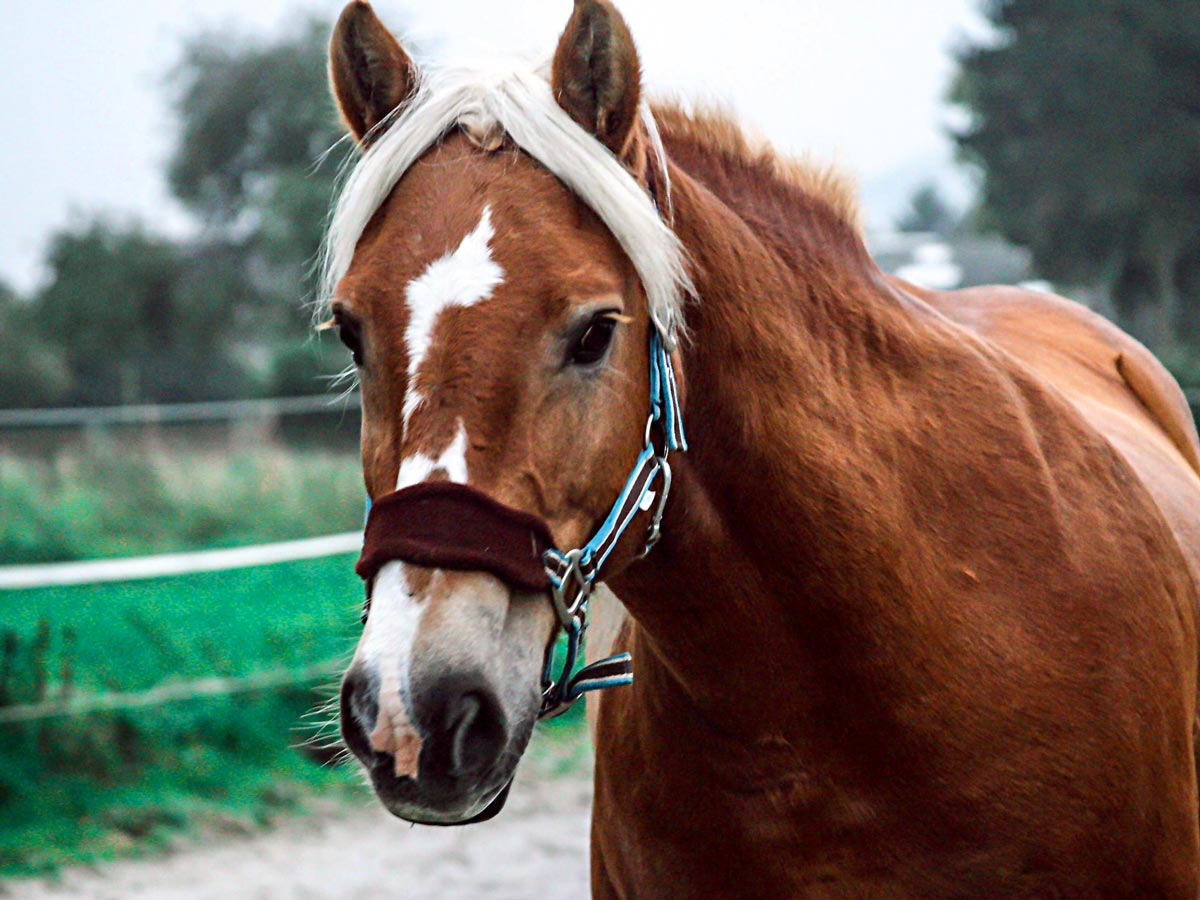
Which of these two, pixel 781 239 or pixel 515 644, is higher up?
pixel 781 239

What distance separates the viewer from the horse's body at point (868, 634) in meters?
1.85

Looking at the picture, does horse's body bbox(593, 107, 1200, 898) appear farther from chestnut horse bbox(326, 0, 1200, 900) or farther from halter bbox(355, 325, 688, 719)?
halter bbox(355, 325, 688, 719)

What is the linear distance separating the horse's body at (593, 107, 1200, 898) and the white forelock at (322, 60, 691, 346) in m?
0.16

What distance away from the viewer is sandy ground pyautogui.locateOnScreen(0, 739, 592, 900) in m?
4.21

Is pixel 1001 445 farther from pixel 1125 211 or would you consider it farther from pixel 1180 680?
pixel 1125 211

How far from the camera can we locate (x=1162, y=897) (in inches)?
79.5

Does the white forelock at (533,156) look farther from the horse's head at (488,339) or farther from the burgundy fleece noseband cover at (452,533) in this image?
the burgundy fleece noseband cover at (452,533)

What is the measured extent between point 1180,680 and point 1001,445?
1.77ft

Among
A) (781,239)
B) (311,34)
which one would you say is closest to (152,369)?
(311,34)

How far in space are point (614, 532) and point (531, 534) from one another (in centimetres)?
16

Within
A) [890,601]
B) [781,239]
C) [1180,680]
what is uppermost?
[781,239]

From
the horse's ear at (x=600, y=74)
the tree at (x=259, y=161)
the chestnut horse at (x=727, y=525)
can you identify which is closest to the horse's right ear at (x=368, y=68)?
the chestnut horse at (x=727, y=525)

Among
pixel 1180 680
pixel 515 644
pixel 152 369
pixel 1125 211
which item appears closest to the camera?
pixel 515 644

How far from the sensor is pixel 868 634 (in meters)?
1.87
